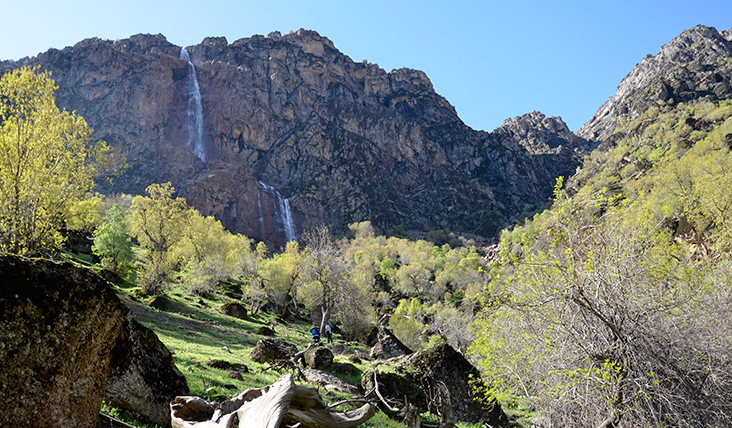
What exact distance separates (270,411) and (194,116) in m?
191

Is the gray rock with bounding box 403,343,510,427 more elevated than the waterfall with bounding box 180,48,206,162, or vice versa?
the waterfall with bounding box 180,48,206,162

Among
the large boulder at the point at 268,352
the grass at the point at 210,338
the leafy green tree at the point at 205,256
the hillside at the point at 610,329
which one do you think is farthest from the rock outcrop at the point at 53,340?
the leafy green tree at the point at 205,256

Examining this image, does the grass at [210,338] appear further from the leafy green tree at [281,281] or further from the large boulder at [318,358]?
the leafy green tree at [281,281]

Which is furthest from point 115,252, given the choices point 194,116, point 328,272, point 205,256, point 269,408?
point 194,116

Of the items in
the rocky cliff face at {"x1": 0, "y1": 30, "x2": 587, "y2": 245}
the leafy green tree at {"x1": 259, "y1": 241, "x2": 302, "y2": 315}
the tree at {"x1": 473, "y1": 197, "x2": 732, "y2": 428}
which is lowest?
the leafy green tree at {"x1": 259, "y1": 241, "x2": 302, "y2": 315}

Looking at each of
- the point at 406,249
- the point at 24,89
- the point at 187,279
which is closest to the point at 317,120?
the point at 406,249

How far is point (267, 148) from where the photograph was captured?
6639 inches

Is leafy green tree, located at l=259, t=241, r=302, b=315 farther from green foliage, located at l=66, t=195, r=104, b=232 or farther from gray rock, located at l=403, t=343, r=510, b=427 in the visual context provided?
gray rock, located at l=403, t=343, r=510, b=427

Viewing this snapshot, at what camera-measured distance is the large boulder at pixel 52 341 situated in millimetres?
4341

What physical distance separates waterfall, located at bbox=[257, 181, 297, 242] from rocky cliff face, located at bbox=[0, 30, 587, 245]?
60 cm

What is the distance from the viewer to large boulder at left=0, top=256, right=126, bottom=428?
434 centimetres

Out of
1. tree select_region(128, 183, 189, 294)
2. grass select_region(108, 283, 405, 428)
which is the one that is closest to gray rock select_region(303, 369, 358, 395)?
grass select_region(108, 283, 405, 428)

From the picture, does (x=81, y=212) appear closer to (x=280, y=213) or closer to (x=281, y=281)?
(x=281, y=281)

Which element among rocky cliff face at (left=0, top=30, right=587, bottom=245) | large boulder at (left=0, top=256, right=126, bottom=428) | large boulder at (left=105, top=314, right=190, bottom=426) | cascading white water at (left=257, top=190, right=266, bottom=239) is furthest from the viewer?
rocky cliff face at (left=0, top=30, right=587, bottom=245)
